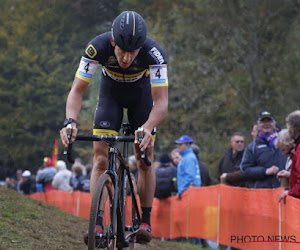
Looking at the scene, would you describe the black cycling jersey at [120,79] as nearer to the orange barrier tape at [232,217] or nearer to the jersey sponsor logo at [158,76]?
the jersey sponsor logo at [158,76]

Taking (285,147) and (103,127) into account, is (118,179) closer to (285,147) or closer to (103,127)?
(103,127)

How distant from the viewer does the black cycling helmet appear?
20.2 feet

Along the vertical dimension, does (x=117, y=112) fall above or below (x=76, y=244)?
above

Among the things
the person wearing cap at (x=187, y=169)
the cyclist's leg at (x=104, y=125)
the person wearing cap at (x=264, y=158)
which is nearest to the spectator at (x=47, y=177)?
the person wearing cap at (x=187, y=169)

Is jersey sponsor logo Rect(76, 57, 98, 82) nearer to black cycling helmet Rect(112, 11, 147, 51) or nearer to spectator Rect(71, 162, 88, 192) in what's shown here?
black cycling helmet Rect(112, 11, 147, 51)

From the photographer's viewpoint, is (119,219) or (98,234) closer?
(98,234)

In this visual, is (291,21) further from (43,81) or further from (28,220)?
(43,81)

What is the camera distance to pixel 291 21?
23172mm

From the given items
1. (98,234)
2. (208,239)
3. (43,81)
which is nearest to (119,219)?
(98,234)

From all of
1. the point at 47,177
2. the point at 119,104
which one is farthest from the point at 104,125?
the point at 47,177

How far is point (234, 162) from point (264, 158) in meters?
2.42

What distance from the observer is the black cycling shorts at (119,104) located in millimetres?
6855

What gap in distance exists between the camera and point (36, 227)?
857 centimetres

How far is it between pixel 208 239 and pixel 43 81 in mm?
29266
